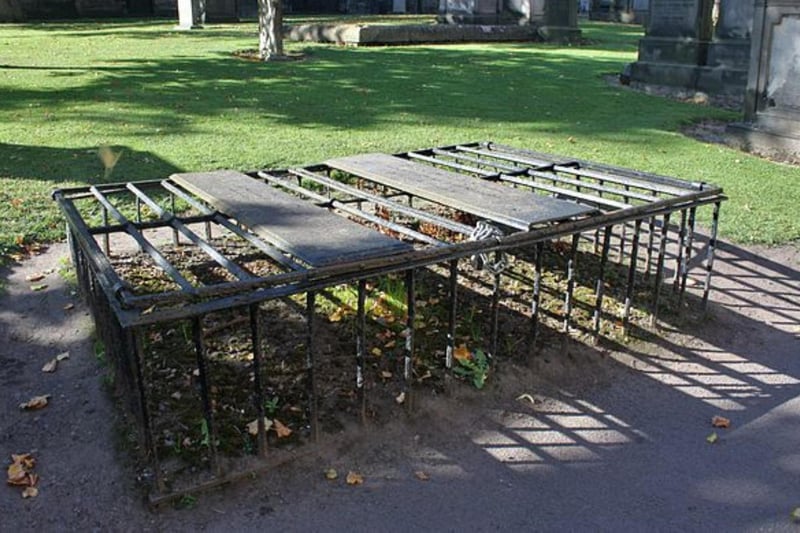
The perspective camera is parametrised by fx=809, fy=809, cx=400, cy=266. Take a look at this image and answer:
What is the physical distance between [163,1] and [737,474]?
32.2 metres

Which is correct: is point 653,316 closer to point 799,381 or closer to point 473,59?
point 799,381

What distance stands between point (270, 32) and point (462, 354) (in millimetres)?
13859

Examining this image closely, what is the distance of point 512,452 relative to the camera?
3.42 metres

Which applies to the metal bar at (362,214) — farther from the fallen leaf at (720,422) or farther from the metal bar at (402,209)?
the fallen leaf at (720,422)

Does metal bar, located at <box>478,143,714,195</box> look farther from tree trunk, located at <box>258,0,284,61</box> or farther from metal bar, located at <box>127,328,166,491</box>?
tree trunk, located at <box>258,0,284,61</box>

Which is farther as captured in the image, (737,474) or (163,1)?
(163,1)

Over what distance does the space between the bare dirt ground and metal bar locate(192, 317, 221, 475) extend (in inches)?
5.3

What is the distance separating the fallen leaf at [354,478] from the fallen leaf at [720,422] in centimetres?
166

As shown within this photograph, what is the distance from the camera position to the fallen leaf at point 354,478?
315 cm

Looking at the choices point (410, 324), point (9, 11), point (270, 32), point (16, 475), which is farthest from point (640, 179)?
point (9, 11)

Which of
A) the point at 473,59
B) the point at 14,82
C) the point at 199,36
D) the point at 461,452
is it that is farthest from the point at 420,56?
the point at 461,452

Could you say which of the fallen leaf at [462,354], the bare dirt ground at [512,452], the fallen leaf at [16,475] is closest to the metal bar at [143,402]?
the bare dirt ground at [512,452]

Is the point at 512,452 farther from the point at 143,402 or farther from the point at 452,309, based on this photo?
the point at 143,402

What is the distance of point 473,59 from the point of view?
18797mm
